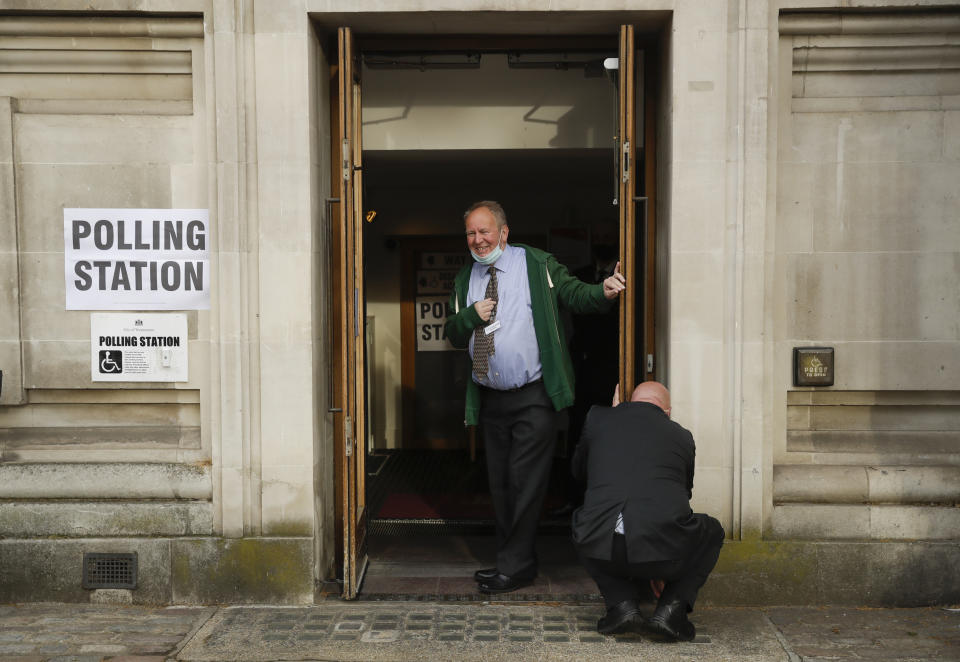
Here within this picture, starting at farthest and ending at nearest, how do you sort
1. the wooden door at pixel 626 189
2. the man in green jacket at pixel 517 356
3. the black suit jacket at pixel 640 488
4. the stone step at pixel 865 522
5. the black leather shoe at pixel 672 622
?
the man in green jacket at pixel 517 356, the stone step at pixel 865 522, the wooden door at pixel 626 189, the black leather shoe at pixel 672 622, the black suit jacket at pixel 640 488

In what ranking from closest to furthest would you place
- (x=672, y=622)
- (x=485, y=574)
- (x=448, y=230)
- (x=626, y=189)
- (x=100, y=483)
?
(x=672, y=622)
(x=626, y=189)
(x=100, y=483)
(x=485, y=574)
(x=448, y=230)

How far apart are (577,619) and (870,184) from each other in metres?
2.89

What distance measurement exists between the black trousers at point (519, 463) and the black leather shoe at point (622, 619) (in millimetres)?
797

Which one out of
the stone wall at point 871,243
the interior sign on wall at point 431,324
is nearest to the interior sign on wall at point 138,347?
the stone wall at point 871,243

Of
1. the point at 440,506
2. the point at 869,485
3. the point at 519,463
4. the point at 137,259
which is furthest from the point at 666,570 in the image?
the point at 137,259

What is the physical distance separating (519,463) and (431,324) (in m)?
4.53

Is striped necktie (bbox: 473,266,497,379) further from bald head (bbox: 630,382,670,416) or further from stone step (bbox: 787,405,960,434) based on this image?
stone step (bbox: 787,405,960,434)

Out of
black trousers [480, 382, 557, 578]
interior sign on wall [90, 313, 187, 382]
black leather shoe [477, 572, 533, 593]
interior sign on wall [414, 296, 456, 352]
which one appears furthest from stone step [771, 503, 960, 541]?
interior sign on wall [414, 296, 456, 352]

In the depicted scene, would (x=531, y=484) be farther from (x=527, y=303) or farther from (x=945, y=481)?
(x=945, y=481)

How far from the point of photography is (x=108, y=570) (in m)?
4.54

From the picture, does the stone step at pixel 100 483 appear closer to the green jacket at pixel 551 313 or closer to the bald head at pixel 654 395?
the green jacket at pixel 551 313

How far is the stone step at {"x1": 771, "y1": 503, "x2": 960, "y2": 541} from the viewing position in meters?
4.51

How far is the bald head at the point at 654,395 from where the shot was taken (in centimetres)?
404

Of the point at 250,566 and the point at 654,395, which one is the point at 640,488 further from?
the point at 250,566
